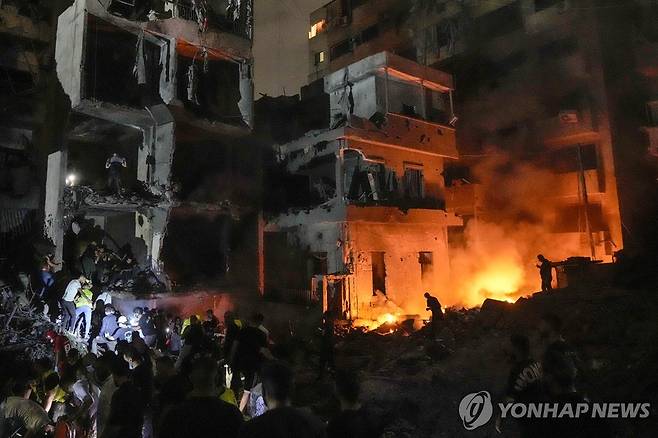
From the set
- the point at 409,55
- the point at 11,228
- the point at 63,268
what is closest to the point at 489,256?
the point at 409,55

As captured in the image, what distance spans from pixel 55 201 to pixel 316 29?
110ft

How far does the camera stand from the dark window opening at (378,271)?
21.6 meters

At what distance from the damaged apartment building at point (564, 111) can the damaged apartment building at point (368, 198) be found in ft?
14.4

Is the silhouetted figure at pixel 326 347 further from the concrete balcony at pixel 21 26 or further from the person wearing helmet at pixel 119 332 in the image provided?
the concrete balcony at pixel 21 26

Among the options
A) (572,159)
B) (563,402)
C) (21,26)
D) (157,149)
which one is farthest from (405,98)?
(563,402)

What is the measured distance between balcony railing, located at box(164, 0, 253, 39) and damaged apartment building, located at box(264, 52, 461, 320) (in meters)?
5.40

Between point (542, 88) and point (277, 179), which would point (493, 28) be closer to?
point (542, 88)

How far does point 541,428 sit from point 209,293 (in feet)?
49.1

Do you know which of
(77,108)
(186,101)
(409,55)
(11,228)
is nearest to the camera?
(77,108)

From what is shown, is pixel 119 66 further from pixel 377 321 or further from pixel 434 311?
pixel 377 321

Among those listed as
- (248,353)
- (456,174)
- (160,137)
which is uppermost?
(456,174)

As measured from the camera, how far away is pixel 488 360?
39.1 feet

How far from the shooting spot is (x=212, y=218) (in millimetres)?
19406

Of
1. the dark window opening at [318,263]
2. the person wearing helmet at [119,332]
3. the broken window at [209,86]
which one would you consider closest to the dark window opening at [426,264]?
the dark window opening at [318,263]
